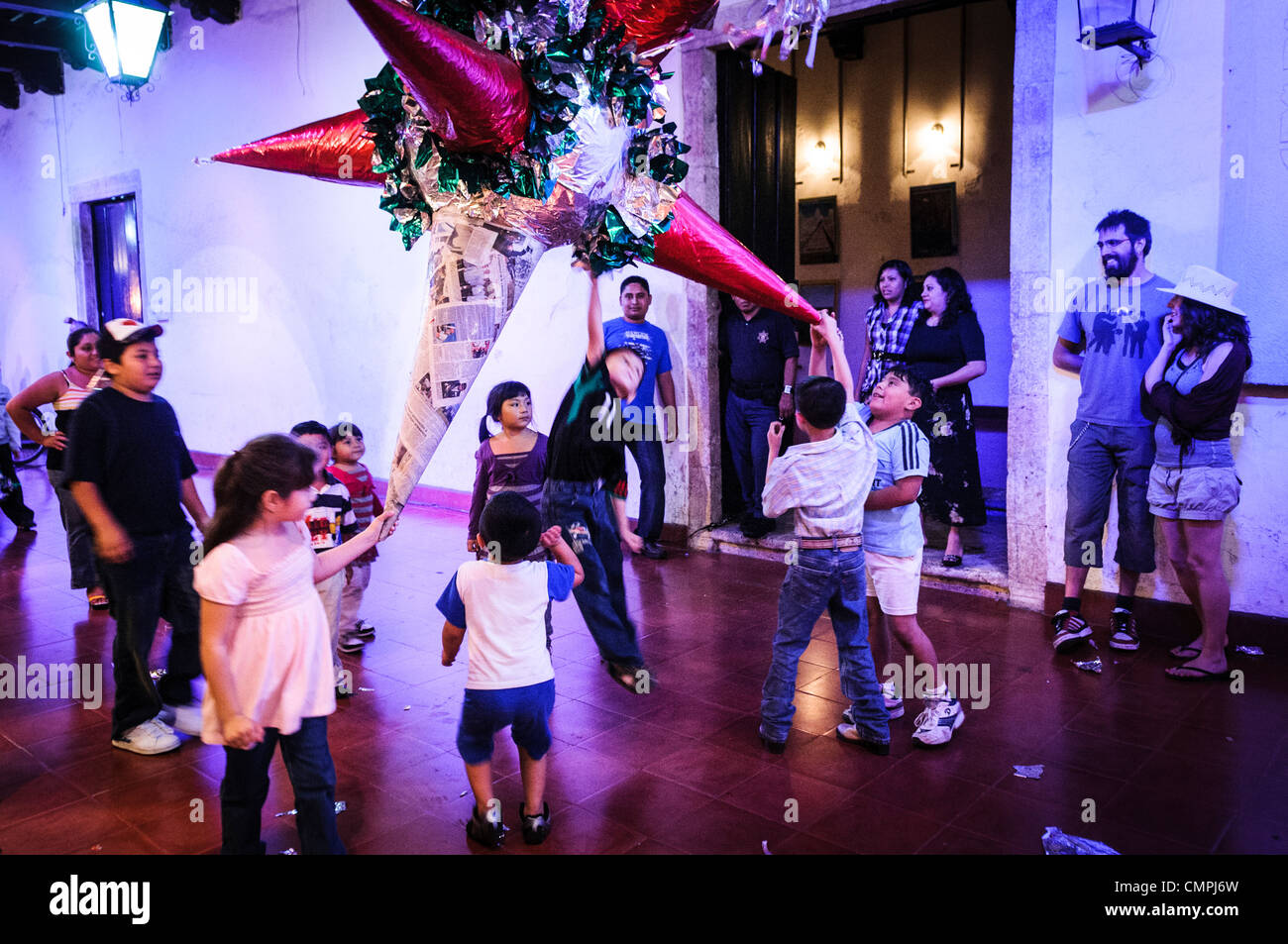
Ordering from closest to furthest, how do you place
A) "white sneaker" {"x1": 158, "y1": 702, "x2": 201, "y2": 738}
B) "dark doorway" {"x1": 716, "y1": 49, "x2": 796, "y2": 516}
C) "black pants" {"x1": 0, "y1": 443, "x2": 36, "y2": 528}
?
"white sneaker" {"x1": 158, "y1": 702, "x2": 201, "y2": 738}, "dark doorway" {"x1": 716, "y1": 49, "x2": 796, "y2": 516}, "black pants" {"x1": 0, "y1": 443, "x2": 36, "y2": 528}

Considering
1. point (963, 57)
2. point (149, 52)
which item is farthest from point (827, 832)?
point (963, 57)

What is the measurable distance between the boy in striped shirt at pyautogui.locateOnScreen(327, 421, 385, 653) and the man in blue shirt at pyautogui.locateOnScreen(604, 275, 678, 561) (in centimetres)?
187

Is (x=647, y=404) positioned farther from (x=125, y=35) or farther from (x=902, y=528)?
(x=125, y=35)

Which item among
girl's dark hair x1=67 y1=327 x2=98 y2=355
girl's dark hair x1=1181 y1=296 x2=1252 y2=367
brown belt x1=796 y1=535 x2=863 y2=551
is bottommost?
brown belt x1=796 y1=535 x2=863 y2=551

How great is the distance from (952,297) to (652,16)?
12.6ft

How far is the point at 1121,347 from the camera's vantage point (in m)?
4.34

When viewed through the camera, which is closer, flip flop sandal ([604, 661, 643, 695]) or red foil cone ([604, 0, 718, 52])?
red foil cone ([604, 0, 718, 52])

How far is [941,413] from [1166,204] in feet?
5.24

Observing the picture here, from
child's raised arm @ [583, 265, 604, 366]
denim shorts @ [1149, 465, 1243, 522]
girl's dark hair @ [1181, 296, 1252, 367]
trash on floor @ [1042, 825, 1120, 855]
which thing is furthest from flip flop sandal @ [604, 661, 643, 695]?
girl's dark hair @ [1181, 296, 1252, 367]

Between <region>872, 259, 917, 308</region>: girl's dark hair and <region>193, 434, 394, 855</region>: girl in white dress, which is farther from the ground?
<region>872, 259, 917, 308</region>: girl's dark hair

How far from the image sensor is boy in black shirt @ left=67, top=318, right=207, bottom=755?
321 cm
